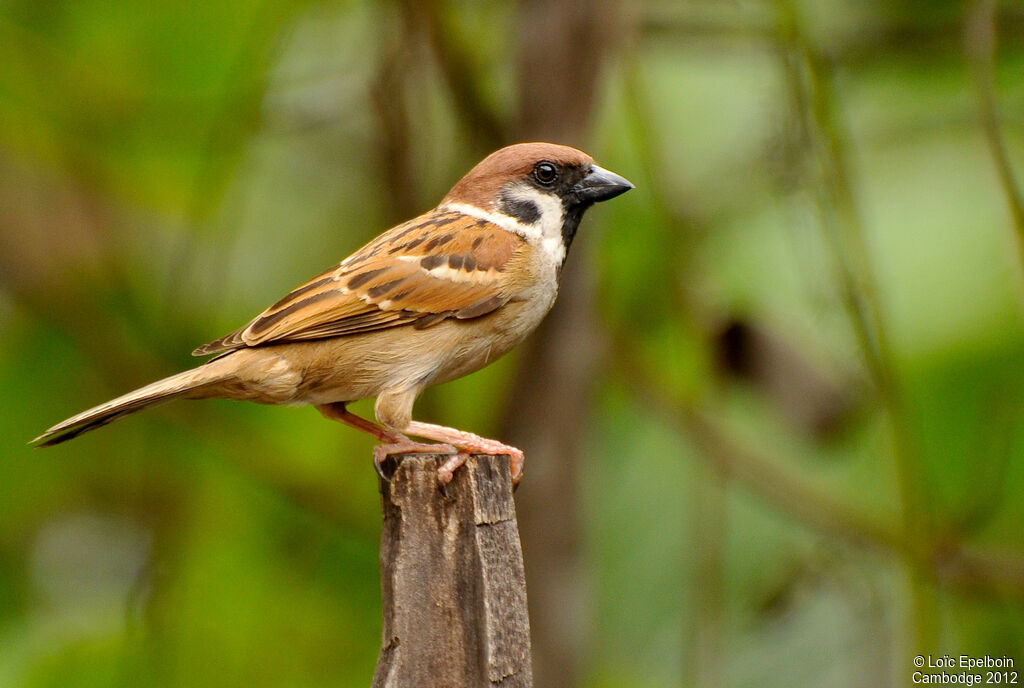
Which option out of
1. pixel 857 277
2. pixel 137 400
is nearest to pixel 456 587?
pixel 137 400

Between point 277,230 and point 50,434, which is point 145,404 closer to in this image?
point 50,434

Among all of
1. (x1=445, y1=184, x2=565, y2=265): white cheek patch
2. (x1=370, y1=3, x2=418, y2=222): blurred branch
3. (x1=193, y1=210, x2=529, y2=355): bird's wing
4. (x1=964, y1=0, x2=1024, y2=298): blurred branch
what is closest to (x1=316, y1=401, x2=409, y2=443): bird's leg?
(x1=193, y1=210, x2=529, y2=355): bird's wing

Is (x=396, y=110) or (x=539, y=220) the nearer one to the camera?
(x=539, y=220)

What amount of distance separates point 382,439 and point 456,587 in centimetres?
129

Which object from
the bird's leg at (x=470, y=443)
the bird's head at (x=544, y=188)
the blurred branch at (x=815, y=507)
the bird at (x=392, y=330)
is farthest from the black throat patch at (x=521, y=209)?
the blurred branch at (x=815, y=507)

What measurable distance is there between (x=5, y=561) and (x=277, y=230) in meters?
2.29

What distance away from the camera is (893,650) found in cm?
505

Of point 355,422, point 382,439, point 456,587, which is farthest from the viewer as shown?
point 355,422

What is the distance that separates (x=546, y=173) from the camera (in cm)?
398

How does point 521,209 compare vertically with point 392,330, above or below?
above

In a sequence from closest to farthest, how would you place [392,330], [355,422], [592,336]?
[392,330], [355,422], [592,336]

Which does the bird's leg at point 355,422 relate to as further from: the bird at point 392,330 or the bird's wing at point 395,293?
the bird's wing at point 395,293

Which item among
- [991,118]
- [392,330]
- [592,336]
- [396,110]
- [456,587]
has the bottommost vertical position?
[456,587]

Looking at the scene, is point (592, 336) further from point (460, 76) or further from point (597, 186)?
point (460, 76)
